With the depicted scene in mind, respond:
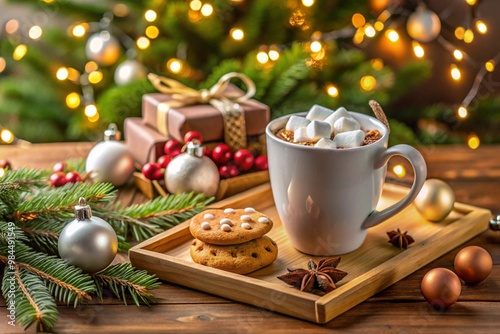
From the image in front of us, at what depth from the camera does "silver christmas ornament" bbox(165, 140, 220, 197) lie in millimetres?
1261

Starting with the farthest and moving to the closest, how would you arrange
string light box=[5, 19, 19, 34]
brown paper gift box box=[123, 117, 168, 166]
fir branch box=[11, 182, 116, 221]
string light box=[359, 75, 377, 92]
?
string light box=[5, 19, 19, 34] < string light box=[359, 75, 377, 92] < brown paper gift box box=[123, 117, 168, 166] < fir branch box=[11, 182, 116, 221]

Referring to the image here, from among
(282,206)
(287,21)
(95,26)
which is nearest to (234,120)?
(282,206)

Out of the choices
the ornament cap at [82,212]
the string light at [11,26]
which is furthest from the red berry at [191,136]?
the string light at [11,26]

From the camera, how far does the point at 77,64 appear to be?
203 centimetres

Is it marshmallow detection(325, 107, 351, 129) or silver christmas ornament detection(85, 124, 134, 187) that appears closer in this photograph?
marshmallow detection(325, 107, 351, 129)

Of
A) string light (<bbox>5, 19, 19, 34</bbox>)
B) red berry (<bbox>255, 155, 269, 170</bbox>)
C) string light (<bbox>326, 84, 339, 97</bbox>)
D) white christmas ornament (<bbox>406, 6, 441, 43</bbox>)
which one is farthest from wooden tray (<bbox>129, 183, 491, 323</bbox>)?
string light (<bbox>5, 19, 19, 34</bbox>)

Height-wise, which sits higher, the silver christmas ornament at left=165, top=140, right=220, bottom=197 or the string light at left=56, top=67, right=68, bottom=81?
the string light at left=56, top=67, right=68, bottom=81

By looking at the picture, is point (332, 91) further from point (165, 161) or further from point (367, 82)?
point (165, 161)

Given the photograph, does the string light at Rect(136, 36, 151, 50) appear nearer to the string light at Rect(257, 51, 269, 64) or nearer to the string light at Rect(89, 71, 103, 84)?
the string light at Rect(89, 71, 103, 84)

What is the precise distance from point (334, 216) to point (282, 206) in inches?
3.3

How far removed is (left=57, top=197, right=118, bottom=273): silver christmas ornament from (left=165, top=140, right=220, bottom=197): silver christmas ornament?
0.87 ft

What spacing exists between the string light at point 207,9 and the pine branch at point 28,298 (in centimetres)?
86

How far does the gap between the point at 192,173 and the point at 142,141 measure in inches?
7.6

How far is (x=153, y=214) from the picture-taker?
118 centimetres
